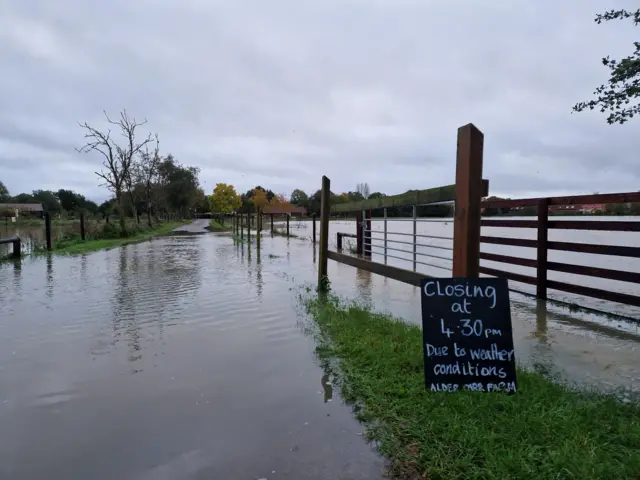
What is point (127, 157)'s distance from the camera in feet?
99.9

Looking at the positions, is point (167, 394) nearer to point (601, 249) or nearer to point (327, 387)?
point (327, 387)

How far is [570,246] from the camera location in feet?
20.9

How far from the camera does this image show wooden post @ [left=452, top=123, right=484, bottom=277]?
10.9ft

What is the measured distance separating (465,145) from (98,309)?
562cm

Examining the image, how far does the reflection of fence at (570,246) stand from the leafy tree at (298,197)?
11747 centimetres

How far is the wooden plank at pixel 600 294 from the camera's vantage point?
5.41 meters

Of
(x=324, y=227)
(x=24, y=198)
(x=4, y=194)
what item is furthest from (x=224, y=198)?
(x=324, y=227)

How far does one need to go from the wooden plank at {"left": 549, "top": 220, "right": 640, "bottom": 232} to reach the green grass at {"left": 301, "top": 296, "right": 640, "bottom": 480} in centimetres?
317

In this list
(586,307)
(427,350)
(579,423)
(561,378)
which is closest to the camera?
(579,423)

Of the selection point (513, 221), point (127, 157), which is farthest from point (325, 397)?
point (127, 157)

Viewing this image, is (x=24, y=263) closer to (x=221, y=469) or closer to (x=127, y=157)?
(x=221, y=469)

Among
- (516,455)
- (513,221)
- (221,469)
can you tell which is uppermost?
(513,221)

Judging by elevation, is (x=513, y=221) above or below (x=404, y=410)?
above

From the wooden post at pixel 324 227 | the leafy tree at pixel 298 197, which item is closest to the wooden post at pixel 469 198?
the wooden post at pixel 324 227
